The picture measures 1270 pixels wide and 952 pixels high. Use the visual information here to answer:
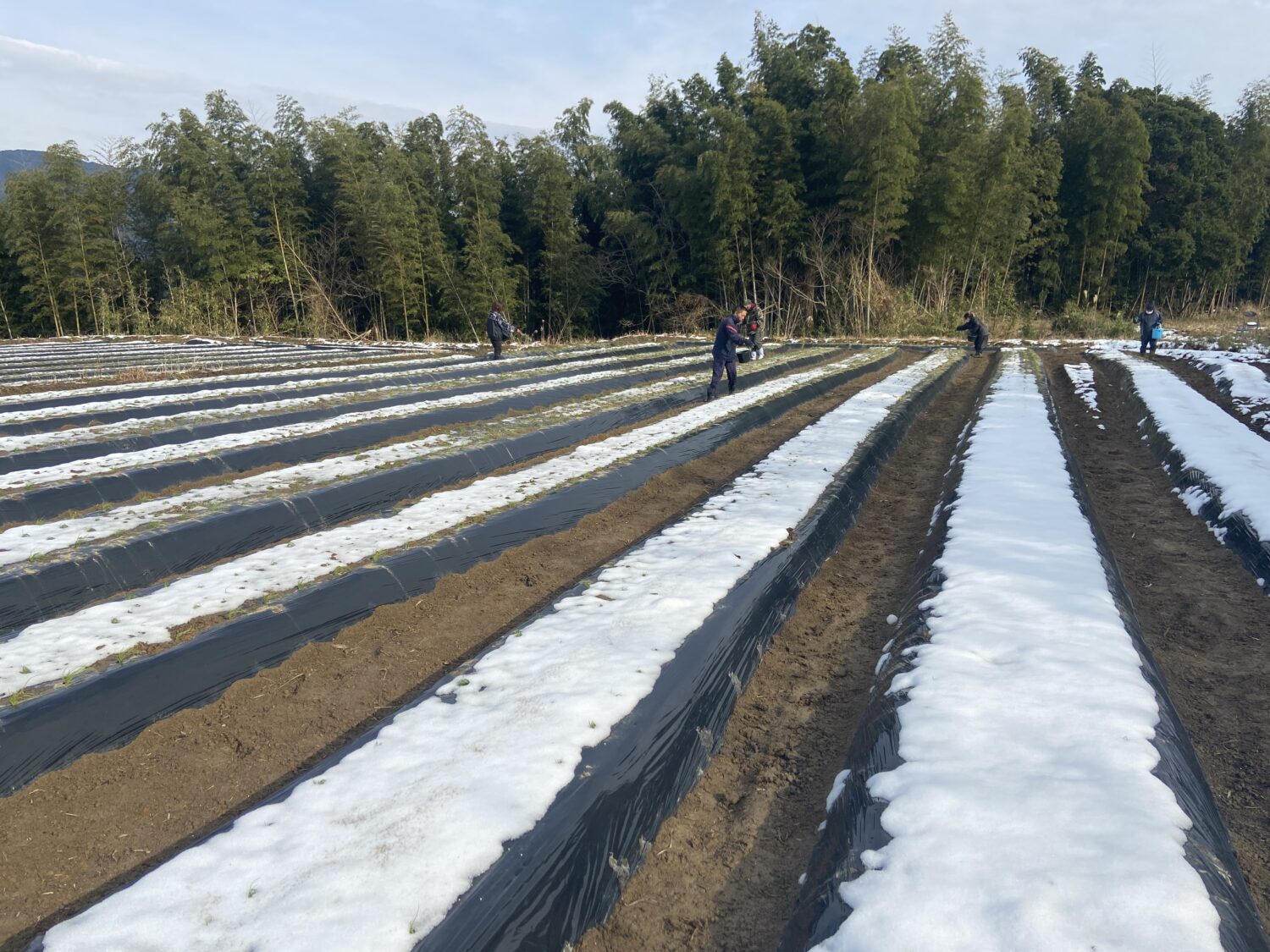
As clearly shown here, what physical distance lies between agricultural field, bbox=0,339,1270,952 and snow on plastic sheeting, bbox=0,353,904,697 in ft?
0.08

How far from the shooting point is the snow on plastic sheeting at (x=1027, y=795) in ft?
4.92

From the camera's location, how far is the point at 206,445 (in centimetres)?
582

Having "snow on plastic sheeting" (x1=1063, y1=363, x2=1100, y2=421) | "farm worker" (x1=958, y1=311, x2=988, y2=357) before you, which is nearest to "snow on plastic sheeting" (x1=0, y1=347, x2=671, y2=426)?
"farm worker" (x1=958, y1=311, x2=988, y2=357)

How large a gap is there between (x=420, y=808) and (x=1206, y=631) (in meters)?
3.55

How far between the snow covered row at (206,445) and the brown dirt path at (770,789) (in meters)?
4.80

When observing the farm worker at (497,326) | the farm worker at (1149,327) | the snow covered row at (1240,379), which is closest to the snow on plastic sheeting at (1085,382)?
the snow covered row at (1240,379)

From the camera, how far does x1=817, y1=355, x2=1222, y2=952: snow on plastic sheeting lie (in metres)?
1.50

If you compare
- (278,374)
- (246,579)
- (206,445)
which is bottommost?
(246,579)

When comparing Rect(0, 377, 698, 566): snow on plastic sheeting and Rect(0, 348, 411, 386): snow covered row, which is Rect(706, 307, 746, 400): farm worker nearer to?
Rect(0, 377, 698, 566): snow on plastic sheeting

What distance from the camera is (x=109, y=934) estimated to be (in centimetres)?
152

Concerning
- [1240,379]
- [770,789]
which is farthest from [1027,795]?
[1240,379]

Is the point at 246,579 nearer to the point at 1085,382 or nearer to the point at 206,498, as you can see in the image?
the point at 206,498

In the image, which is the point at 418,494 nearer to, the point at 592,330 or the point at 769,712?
the point at 769,712

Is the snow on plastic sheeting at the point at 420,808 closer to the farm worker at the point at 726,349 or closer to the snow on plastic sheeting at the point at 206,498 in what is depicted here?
the snow on plastic sheeting at the point at 206,498
